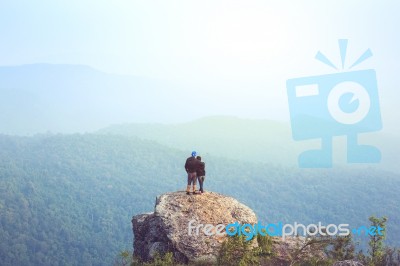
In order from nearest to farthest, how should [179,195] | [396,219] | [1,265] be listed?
[179,195]
[1,265]
[396,219]

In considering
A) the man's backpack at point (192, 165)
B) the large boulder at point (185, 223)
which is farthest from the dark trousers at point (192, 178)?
the large boulder at point (185, 223)

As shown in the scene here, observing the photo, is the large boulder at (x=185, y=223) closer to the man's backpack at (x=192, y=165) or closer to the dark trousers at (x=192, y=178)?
the dark trousers at (x=192, y=178)

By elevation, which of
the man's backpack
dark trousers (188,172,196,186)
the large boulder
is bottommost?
the large boulder

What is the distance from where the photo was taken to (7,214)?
179375mm

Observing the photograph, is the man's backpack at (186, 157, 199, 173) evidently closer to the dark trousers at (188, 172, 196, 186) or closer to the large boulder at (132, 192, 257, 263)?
the dark trousers at (188, 172, 196, 186)

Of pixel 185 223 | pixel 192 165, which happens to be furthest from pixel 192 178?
pixel 185 223

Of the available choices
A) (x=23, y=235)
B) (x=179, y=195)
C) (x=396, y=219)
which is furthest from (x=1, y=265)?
(x=396, y=219)

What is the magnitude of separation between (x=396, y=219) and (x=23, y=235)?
171958mm

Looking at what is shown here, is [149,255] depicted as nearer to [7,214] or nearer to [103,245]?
[103,245]

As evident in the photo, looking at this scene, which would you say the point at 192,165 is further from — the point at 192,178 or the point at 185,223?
the point at 185,223

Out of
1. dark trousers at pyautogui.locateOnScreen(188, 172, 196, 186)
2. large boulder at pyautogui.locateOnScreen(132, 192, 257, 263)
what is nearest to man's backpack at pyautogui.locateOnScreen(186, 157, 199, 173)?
dark trousers at pyautogui.locateOnScreen(188, 172, 196, 186)

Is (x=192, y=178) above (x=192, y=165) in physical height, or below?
below

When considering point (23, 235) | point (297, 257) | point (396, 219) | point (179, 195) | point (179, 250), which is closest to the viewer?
point (179, 250)

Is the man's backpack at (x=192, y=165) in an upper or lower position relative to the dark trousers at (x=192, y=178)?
upper
